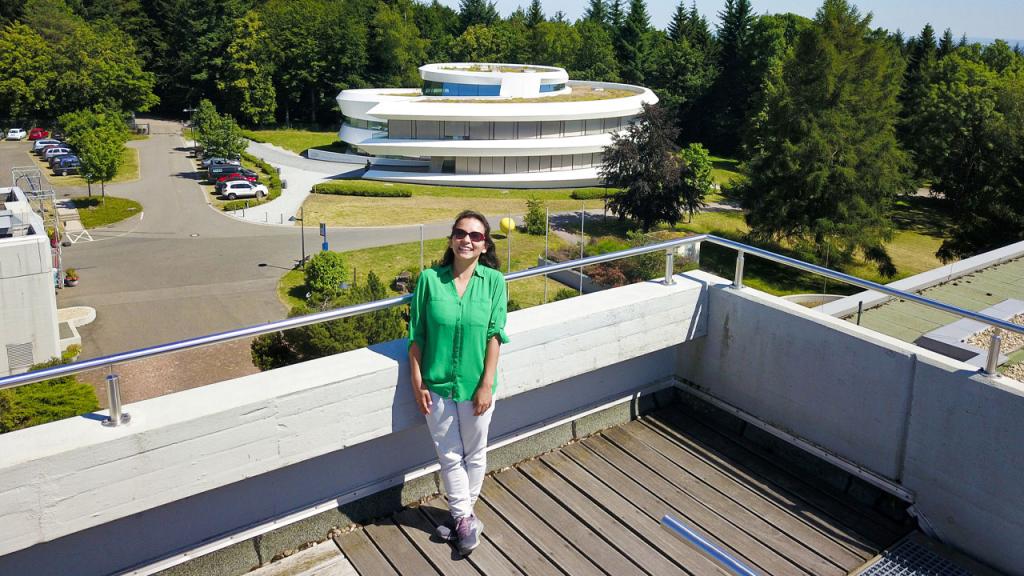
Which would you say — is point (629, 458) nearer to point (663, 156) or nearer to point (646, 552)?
point (646, 552)

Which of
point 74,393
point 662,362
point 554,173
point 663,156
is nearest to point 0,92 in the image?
point 554,173

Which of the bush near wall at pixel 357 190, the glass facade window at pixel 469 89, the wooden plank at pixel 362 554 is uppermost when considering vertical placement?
the glass facade window at pixel 469 89

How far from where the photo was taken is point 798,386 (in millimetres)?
5234

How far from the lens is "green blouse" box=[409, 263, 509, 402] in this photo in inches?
158

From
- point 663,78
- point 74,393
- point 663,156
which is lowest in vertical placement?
point 74,393

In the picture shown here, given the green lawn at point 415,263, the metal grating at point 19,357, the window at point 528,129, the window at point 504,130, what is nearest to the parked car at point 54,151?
the window at point 504,130

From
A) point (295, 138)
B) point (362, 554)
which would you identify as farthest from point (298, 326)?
point (295, 138)

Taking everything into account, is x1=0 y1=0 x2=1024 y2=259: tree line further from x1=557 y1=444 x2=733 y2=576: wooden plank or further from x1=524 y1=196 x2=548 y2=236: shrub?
x1=557 y1=444 x2=733 y2=576: wooden plank

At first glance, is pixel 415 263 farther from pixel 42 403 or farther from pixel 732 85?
pixel 732 85

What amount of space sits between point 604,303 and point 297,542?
2378 millimetres

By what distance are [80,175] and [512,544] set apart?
44.5 metres

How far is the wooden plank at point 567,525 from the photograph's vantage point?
415cm

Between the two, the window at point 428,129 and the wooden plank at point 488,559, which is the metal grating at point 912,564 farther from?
the window at point 428,129

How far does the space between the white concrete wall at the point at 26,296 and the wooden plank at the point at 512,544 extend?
17.6 meters
